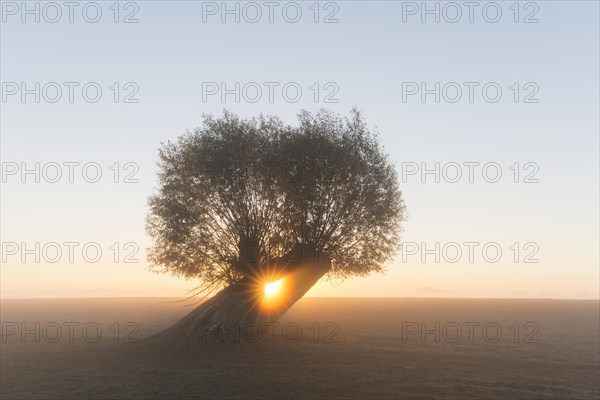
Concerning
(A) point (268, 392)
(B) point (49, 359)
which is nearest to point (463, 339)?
(A) point (268, 392)

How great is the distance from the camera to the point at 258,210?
43719 millimetres

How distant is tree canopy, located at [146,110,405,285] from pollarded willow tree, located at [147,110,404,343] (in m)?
0.08

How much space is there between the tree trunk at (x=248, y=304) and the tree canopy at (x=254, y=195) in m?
0.91

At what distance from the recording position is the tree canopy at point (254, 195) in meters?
43.5

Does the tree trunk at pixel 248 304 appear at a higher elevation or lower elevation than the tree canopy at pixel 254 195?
lower

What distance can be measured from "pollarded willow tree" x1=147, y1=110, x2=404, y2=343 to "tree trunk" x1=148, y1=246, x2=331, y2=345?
0.27 ft

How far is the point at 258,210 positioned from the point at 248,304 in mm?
7163

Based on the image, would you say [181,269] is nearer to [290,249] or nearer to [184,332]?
[184,332]

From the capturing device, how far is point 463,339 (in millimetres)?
56281

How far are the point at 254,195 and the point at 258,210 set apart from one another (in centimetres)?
116

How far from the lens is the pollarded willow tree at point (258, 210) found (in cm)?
4350

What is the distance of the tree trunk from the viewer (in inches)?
1710

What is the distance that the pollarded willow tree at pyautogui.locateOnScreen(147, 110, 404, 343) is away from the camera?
4350 cm

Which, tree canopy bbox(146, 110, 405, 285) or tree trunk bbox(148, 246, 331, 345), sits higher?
tree canopy bbox(146, 110, 405, 285)
